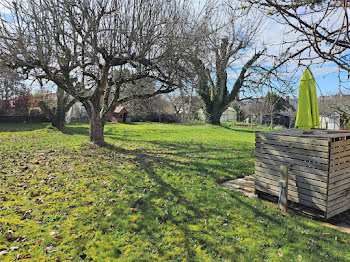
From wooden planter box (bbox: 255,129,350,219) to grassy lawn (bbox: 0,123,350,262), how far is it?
0.45 m

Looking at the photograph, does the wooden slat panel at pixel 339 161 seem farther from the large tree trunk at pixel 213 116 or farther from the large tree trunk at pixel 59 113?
the large tree trunk at pixel 213 116

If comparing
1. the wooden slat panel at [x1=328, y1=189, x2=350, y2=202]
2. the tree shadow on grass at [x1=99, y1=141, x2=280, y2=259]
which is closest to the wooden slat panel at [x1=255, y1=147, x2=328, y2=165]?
the wooden slat panel at [x1=328, y1=189, x2=350, y2=202]

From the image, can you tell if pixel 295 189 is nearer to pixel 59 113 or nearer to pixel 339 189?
Result: pixel 339 189

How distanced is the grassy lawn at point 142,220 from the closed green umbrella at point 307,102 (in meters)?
2.07

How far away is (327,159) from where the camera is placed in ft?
12.7

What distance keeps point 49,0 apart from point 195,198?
298 inches

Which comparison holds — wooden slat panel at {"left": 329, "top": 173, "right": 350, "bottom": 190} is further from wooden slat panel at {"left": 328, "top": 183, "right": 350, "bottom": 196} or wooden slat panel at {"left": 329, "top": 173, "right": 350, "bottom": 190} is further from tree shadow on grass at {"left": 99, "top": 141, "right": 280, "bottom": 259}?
tree shadow on grass at {"left": 99, "top": 141, "right": 280, "bottom": 259}

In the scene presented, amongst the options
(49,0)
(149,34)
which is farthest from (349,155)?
(49,0)

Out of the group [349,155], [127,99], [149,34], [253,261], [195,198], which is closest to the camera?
[253,261]

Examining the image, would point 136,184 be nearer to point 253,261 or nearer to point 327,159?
point 253,261

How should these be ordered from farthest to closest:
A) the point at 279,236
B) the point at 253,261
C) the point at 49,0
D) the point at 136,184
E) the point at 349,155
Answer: the point at 49,0
the point at 136,184
the point at 349,155
the point at 279,236
the point at 253,261

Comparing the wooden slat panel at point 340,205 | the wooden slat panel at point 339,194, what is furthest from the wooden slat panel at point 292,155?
the wooden slat panel at point 340,205

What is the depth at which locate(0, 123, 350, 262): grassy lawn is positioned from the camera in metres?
3.24

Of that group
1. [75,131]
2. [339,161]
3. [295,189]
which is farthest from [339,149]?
[75,131]
